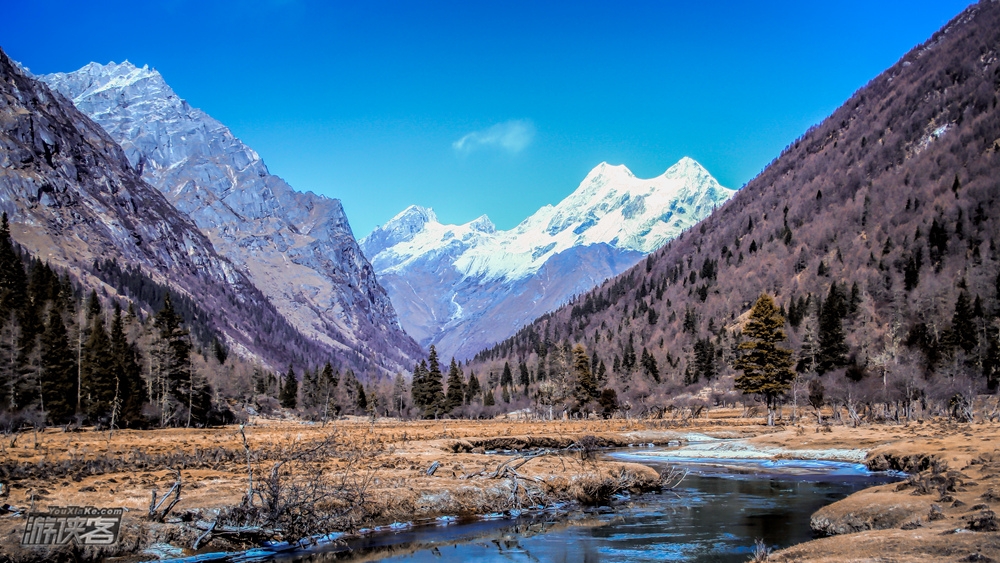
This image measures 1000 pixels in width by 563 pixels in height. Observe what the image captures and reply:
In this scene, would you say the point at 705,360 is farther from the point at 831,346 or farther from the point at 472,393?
the point at 472,393

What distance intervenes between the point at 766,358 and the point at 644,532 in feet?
→ 172

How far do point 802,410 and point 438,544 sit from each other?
275ft

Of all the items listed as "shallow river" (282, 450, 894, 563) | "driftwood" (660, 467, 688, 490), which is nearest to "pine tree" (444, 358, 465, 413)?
"driftwood" (660, 467, 688, 490)

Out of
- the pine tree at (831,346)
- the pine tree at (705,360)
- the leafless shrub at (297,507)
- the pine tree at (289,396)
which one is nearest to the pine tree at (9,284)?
the pine tree at (289,396)

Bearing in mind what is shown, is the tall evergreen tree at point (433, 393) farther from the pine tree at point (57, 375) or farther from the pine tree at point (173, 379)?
the pine tree at point (57, 375)

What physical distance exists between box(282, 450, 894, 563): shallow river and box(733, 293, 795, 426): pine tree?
35.6 meters

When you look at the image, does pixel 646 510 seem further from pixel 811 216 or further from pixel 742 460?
pixel 811 216

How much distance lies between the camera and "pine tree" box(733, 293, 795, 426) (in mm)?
70250

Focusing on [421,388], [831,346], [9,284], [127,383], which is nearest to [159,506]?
[127,383]

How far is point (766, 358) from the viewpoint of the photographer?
70625mm

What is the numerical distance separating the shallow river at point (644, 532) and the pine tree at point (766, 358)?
117 feet

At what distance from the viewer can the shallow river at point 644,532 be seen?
69.6ft

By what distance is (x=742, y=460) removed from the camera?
49.6 metres

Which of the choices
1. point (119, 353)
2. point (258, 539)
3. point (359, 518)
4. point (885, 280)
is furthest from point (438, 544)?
point (885, 280)
